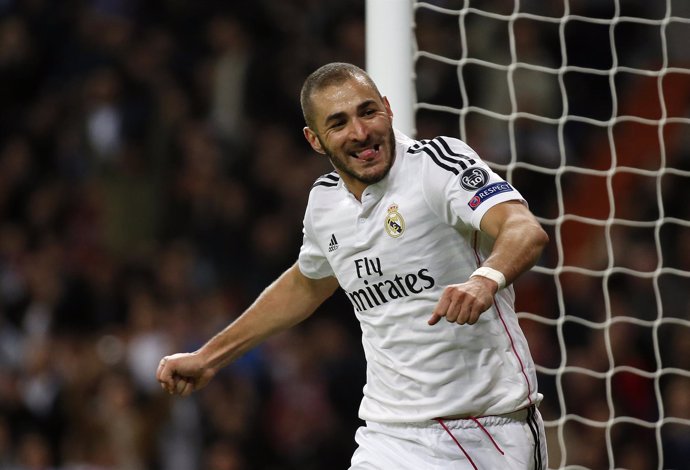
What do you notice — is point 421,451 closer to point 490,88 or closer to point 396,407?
point 396,407

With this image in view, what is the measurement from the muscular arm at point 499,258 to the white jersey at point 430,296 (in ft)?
0.46

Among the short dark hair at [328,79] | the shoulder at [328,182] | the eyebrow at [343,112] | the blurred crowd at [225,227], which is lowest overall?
the blurred crowd at [225,227]

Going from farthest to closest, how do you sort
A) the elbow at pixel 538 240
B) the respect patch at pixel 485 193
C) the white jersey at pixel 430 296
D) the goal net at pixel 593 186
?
the goal net at pixel 593 186 → the white jersey at pixel 430 296 → the respect patch at pixel 485 193 → the elbow at pixel 538 240

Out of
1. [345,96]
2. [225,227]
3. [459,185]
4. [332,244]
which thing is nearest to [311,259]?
[332,244]

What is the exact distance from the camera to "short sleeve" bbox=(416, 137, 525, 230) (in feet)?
10.3

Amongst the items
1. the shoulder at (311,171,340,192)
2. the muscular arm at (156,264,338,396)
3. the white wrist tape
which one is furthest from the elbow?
the muscular arm at (156,264,338,396)

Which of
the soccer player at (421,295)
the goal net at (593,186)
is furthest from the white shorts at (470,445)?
the goal net at (593,186)

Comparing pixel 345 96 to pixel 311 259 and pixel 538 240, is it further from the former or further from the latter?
pixel 538 240

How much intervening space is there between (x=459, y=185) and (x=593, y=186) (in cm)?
522

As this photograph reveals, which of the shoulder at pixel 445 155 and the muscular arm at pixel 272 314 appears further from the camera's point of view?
the muscular arm at pixel 272 314

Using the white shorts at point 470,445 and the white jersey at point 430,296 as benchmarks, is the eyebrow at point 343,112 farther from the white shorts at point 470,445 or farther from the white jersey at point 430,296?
the white shorts at point 470,445

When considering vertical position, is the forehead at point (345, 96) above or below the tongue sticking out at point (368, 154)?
above

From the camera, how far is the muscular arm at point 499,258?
273 cm

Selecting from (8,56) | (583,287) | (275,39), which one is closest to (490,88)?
(583,287)
